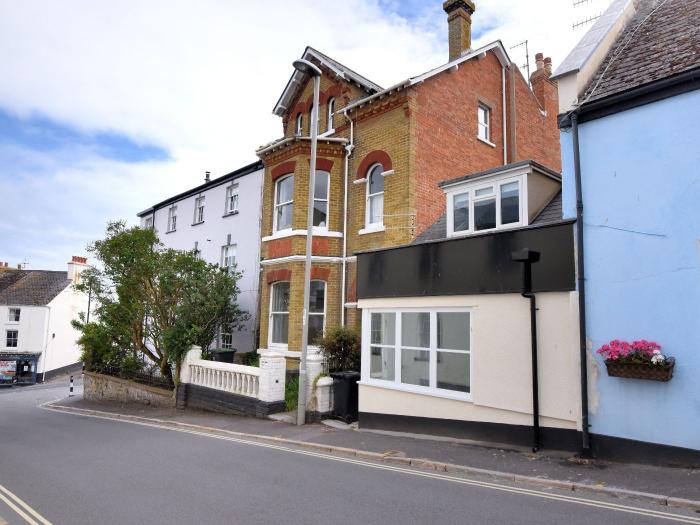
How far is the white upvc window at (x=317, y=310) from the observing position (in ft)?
52.7

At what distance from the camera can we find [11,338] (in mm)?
45375

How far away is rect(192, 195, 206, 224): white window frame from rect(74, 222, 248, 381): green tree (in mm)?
6113

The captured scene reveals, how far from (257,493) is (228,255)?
56.3 ft

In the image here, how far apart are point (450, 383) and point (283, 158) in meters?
10.3

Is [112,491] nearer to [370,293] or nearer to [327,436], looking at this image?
[327,436]

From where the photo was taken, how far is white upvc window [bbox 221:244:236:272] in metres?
Result: 22.5

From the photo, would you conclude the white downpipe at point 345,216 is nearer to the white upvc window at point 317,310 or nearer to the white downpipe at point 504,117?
the white upvc window at point 317,310

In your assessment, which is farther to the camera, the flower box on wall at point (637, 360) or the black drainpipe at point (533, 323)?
the black drainpipe at point (533, 323)

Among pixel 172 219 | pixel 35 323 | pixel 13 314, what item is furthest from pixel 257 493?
pixel 13 314

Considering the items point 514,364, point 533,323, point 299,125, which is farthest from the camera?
point 299,125

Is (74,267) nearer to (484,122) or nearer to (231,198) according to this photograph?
(231,198)

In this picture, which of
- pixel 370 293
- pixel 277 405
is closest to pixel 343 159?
pixel 370 293

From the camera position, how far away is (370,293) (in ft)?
39.4

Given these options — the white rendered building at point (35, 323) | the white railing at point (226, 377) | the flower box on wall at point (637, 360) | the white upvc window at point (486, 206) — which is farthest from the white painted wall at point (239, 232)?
the white rendered building at point (35, 323)
